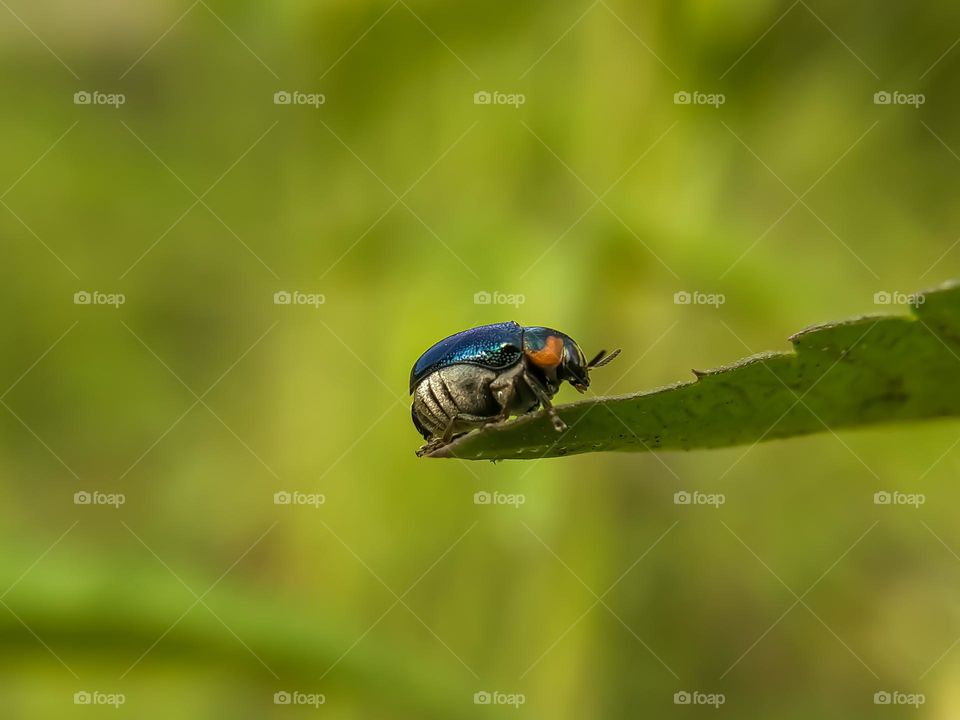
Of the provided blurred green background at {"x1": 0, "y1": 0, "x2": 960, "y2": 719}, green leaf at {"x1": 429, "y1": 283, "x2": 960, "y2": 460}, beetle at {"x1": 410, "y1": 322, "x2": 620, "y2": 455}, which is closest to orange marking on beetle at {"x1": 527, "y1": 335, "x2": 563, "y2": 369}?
beetle at {"x1": 410, "y1": 322, "x2": 620, "y2": 455}

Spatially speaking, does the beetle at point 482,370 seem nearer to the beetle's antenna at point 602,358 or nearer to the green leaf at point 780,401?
the beetle's antenna at point 602,358

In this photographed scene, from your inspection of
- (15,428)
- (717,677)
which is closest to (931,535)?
(717,677)

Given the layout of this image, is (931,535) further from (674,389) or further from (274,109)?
(274,109)

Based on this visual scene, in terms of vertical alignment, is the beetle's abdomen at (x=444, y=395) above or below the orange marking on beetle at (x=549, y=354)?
below

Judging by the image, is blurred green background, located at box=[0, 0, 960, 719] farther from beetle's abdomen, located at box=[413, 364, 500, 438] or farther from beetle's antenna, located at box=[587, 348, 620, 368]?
beetle's abdomen, located at box=[413, 364, 500, 438]

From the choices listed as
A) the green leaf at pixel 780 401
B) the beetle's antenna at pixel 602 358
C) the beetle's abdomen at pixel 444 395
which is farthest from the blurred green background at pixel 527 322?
the green leaf at pixel 780 401
